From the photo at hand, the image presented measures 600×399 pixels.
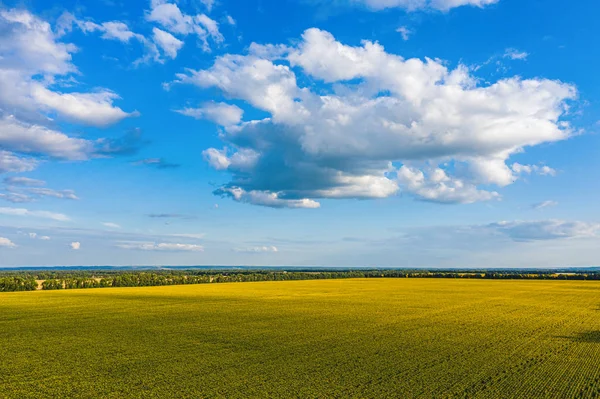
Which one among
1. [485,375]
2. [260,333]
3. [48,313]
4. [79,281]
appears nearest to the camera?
[485,375]

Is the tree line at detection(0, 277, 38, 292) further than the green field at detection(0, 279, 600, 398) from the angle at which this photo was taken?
Yes

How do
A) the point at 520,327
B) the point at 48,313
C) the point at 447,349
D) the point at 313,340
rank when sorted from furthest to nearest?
the point at 48,313 → the point at 520,327 → the point at 313,340 → the point at 447,349

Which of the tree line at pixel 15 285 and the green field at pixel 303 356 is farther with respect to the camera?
the tree line at pixel 15 285

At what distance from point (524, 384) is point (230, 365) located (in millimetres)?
16416

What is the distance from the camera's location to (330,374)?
2339cm

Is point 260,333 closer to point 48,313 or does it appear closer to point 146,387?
point 146,387

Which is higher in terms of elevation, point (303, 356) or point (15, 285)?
point (303, 356)

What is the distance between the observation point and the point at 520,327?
4028 centimetres

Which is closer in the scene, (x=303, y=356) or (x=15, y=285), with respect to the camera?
(x=303, y=356)

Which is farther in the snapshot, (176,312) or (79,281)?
(79,281)

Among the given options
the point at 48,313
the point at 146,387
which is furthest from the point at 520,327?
the point at 48,313

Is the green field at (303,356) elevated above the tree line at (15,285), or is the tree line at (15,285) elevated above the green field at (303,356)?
the green field at (303,356)

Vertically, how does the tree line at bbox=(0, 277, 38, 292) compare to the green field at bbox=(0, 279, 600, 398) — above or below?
below

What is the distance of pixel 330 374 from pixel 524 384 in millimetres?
10090
